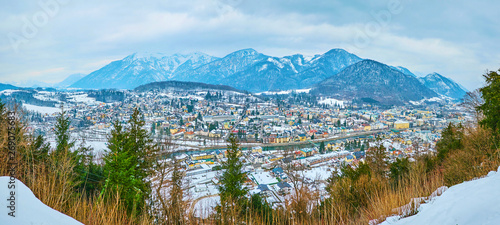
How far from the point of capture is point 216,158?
16.0 metres

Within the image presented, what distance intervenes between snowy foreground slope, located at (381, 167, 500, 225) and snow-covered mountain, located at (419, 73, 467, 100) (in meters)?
127

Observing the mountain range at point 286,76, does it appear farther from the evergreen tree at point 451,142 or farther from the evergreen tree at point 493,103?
the evergreen tree at point 493,103

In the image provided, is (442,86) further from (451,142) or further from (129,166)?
(129,166)

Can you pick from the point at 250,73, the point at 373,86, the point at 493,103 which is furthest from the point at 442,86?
the point at 493,103

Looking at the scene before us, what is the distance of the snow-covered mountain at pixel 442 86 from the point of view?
Answer: 101m

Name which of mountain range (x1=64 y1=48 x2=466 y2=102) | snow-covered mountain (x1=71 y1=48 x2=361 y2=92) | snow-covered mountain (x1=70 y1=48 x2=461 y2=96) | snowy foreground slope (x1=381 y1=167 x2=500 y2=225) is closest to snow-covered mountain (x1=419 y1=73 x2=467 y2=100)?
mountain range (x1=64 y1=48 x2=466 y2=102)

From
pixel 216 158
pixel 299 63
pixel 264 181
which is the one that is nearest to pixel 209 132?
pixel 216 158

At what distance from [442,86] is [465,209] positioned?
14096 centimetres

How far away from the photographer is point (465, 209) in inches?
42.2

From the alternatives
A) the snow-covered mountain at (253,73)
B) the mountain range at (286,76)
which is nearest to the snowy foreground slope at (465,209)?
the mountain range at (286,76)

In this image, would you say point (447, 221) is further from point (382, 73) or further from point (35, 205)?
point (382, 73)

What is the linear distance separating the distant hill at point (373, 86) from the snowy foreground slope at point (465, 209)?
74949 mm

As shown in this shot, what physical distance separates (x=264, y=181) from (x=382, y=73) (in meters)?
97.2

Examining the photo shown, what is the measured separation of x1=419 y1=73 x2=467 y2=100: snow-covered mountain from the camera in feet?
331
